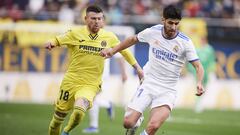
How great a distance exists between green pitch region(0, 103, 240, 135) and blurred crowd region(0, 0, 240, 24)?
15.9ft

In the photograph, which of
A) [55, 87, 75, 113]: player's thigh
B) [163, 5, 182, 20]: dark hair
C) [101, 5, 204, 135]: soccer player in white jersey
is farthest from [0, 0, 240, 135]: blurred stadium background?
[163, 5, 182, 20]: dark hair

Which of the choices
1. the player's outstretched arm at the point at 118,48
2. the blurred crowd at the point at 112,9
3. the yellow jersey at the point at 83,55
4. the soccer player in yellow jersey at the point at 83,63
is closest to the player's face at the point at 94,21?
the soccer player in yellow jersey at the point at 83,63

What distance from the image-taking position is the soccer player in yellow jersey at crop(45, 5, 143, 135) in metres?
13.7

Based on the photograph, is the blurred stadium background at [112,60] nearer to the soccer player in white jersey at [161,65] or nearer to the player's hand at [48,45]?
the player's hand at [48,45]

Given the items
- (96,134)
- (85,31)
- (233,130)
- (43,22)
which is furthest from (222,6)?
(85,31)

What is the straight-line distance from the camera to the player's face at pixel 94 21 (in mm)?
14008

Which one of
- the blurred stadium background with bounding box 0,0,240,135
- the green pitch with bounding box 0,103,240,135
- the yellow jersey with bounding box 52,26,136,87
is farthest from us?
the blurred stadium background with bounding box 0,0,240,135

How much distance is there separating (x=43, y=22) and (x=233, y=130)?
36.7 ft

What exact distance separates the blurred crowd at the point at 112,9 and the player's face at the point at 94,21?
1520 cm

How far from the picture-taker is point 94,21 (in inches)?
552

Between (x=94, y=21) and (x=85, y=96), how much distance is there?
1.47 m

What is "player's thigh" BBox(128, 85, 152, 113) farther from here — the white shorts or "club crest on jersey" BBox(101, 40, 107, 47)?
"club crest on jersey" BBox(101, 40, 107, 47)

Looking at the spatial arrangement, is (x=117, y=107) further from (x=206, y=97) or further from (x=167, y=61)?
(x=167, y=61)

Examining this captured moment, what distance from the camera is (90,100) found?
1345cm
